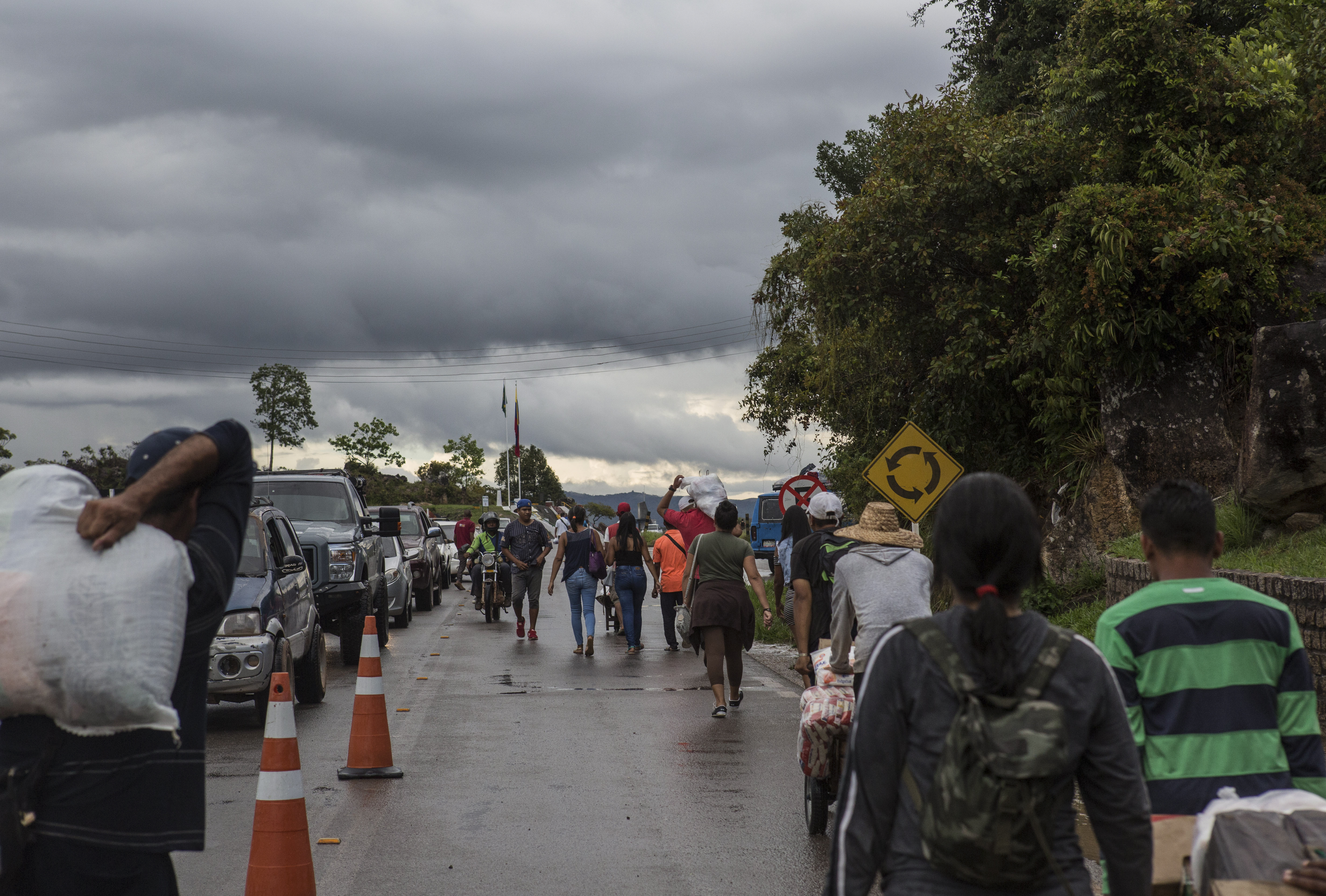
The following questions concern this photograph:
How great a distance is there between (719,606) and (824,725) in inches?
173

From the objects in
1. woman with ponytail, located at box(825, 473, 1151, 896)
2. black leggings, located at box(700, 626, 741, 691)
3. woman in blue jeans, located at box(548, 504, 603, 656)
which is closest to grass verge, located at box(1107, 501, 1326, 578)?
black leggings, located at box(700, 626, 741, 691)

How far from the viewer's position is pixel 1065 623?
44.2ft

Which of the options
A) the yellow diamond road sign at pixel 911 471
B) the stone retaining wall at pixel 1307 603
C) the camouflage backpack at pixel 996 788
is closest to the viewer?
the camouflage backpack at pixel 996 788

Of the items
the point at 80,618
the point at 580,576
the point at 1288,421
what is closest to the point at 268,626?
the point at 580,576

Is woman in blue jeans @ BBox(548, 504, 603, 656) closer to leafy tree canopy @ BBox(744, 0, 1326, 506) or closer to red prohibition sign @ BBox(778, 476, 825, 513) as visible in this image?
red prohibition sign @ BBox(778, 476, 825, 513)

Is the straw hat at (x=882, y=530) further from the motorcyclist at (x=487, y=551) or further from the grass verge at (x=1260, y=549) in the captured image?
the motorcyclist at (x=487, y=551)

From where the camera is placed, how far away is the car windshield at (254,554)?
11.0m

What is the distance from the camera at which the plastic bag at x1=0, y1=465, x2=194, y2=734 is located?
276cm

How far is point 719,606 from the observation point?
11.0 metres

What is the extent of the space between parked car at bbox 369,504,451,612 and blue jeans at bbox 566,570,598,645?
22.1ft

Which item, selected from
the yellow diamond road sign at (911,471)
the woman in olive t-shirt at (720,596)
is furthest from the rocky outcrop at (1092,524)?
the woman in olive t-shirt at (720,596)

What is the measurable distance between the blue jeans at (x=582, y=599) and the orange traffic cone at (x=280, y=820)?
10.8 meters

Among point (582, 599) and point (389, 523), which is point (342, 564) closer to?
point (389, 523)

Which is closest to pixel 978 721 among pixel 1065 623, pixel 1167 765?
pixel 1167 765
